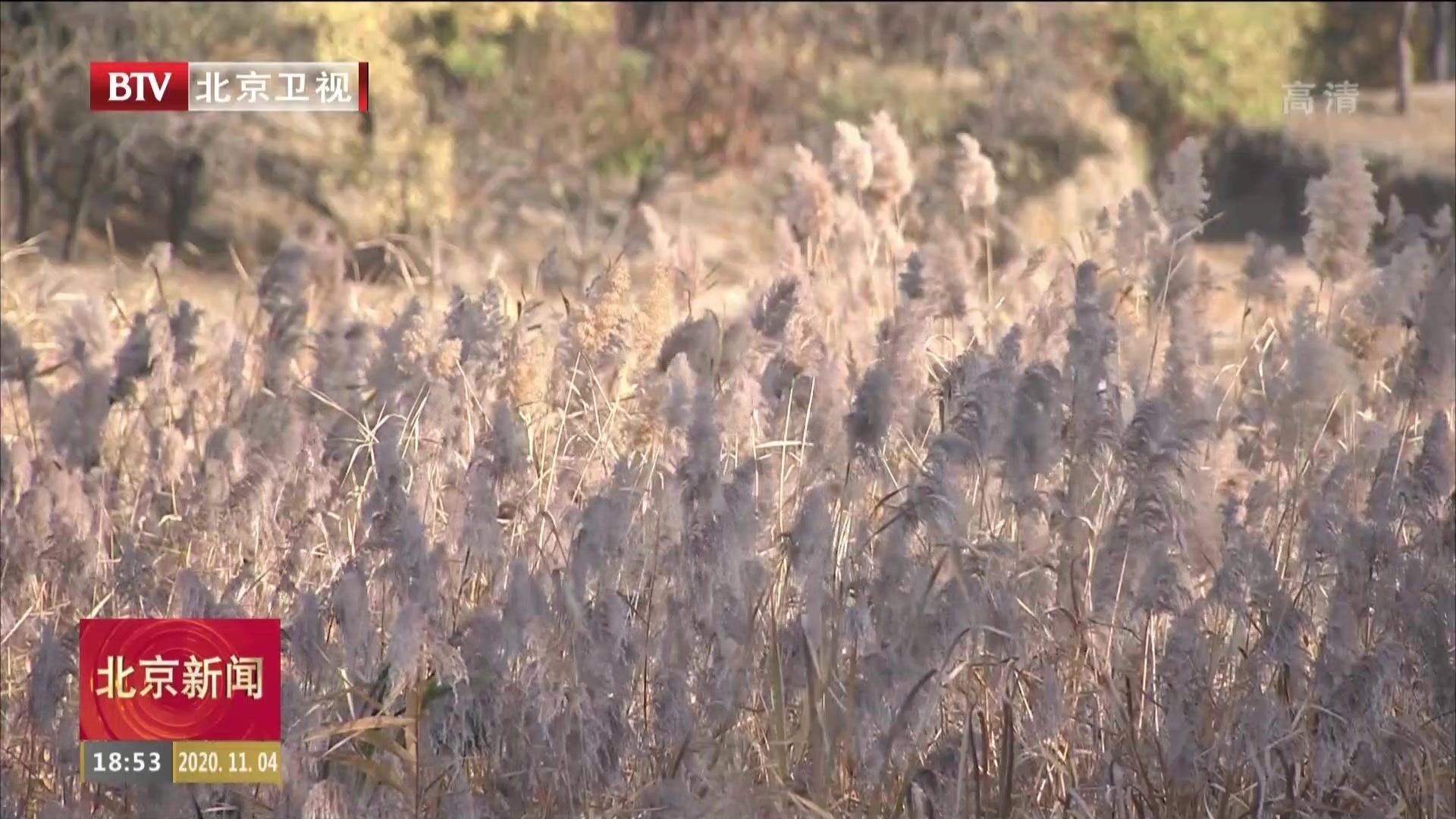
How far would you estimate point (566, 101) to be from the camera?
7.91m

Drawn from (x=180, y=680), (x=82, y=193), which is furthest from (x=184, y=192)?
(x=180, y=680)

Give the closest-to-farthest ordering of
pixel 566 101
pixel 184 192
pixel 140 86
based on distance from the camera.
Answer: pixel 140 86 < pixel 184 192 < pixel 566 101

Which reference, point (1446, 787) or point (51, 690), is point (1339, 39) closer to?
point (1446, 787)

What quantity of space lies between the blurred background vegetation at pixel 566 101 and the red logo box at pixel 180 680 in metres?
4.47

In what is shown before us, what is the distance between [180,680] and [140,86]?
3.73ft

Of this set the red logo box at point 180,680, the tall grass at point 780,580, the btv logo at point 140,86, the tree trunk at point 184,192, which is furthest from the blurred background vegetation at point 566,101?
the red logo box at point 180,680

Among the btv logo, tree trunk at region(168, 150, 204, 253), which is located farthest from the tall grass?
tree trunk at region(168, 150, 204, 253)

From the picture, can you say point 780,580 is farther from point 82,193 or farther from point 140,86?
point 82,193

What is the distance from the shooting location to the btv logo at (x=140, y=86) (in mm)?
2752

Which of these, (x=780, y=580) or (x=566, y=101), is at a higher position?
(x=566, y=101)

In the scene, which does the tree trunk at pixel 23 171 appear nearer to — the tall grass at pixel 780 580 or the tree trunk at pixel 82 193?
the tree trunk at pixel 82 193

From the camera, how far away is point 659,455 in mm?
2699

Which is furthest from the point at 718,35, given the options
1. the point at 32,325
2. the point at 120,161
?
the point at 32,325

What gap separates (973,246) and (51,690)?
256cm
